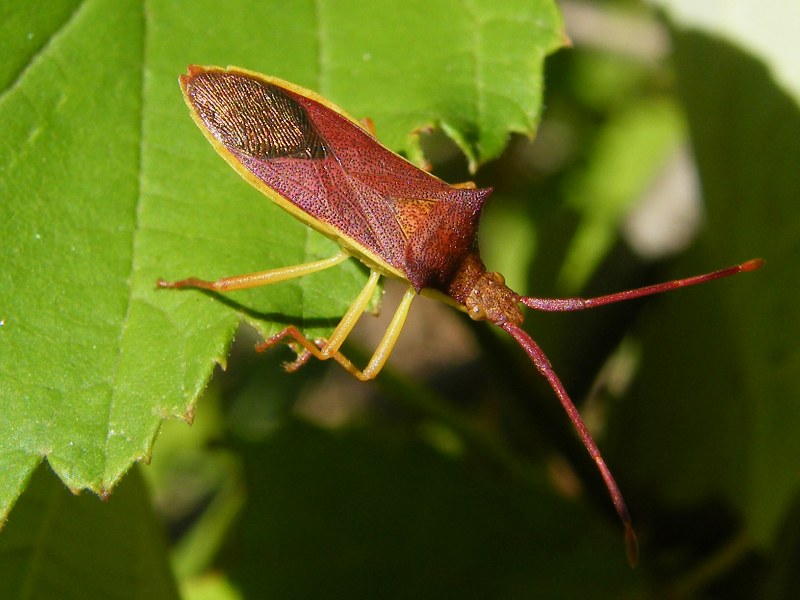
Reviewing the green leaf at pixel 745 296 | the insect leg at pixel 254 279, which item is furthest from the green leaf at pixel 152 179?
the green leaf at pixel 745 296

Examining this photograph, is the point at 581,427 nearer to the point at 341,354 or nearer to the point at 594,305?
the point at 594,305

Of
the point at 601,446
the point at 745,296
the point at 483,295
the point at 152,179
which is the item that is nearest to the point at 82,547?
the point at 152,179

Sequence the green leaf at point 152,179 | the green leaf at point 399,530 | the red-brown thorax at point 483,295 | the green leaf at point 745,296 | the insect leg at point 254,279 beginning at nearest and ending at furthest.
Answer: the green leaf at point 152,179
the insect leg at point 254,279
the red-brown thorax at point 483,295
the green leaf at point 745,296
the green leaf at point 399,530

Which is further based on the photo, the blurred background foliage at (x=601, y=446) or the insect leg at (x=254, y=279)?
→ the blurred background foliage at (x=601, y=446)

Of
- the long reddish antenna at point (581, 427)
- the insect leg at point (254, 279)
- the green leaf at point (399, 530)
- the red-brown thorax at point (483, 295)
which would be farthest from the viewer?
the green leaf at point (399, 530)

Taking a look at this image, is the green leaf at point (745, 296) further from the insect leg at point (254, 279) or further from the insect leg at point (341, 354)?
the insect leg at point (254, 279)

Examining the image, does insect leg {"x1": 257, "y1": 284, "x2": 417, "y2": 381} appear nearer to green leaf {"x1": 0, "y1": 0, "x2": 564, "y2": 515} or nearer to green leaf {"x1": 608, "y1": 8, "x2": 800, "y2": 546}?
green leaf {"x1": 0, "y1": 0, "x2": 564, "y2": 515}

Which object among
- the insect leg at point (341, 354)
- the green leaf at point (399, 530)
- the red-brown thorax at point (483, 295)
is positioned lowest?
the green leaf at point (399, 530)

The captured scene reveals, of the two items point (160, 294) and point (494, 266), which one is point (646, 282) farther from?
A: point (160, 294)
